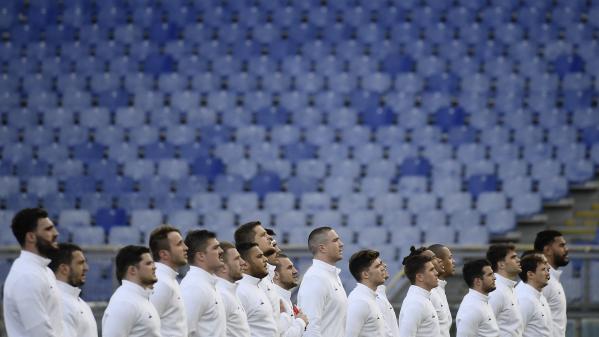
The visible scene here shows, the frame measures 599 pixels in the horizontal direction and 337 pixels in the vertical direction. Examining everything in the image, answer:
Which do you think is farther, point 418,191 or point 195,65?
point 195,65

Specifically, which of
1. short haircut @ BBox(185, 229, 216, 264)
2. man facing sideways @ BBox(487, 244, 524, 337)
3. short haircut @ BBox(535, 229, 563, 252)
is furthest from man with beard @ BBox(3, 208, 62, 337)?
short haircut @ BBox(535, 229, 563, 252)

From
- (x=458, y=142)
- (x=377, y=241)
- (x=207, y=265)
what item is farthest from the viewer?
(x=458, y=142)

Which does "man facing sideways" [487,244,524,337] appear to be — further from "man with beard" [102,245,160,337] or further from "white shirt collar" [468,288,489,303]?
"man with beard" [102,245,160,337]

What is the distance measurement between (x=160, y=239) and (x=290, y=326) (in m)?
1.09

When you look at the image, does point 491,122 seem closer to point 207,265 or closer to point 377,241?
point 377,241

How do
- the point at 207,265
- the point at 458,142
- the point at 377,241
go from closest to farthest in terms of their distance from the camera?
the point at 207,265 → the point at 377,241 → the point at 458,142

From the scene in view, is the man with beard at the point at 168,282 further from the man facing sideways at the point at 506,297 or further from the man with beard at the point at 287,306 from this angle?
the man facing sideways at the point at 506,297

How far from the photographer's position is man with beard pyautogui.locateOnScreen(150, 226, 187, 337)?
7277 mm

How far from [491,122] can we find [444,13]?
5.43 feet

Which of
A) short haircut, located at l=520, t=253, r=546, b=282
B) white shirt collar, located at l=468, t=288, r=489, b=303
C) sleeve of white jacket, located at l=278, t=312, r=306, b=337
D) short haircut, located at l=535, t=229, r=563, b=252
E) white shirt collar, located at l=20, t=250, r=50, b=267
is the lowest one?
sleeve of white jacket, located at l=278, t=312, r=306, b=337

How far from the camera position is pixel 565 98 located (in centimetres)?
1692

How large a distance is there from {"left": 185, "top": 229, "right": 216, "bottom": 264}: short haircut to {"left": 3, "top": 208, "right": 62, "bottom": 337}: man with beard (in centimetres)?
120

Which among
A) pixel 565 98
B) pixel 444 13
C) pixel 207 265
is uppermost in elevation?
pixel 444 13

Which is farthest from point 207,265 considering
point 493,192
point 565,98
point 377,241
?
point 565,98
